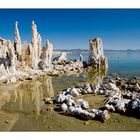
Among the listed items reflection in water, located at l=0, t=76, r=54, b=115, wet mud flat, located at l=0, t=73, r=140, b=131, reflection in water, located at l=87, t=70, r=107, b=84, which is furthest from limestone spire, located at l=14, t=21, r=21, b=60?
wet mud flat, located at l=0, t=73, r=140, b=131

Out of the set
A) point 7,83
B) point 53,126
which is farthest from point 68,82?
point 53,126

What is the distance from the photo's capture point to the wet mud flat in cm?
1484

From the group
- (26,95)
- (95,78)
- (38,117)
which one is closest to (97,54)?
(95,78)

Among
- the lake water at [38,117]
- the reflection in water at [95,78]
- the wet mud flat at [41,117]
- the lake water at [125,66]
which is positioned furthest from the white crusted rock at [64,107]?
the lake water at [125,66]

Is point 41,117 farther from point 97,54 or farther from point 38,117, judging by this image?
point 97,54

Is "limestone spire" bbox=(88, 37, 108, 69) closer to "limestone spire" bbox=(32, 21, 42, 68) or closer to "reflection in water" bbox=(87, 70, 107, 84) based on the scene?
"limestone spire" bbox=(32, 21, 42, 68)

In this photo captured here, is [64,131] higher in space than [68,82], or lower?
lower

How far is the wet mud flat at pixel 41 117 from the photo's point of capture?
48.7ft

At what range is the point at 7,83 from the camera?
26.7 m

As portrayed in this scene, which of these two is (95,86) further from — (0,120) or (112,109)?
(0,120)

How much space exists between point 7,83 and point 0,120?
10767 millimetres

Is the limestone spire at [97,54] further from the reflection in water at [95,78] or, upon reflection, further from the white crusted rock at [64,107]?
the white crusted rock at [64,107]

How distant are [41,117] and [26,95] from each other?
5.89 m

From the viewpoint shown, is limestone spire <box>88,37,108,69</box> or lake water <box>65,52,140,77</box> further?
limestone spire <box>88,37,108,69</box>
